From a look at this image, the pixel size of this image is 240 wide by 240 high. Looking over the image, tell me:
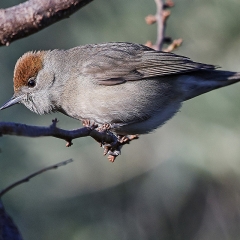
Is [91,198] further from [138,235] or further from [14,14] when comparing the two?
[14,14]

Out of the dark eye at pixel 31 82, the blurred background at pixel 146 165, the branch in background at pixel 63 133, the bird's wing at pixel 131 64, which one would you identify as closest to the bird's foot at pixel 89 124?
the branch in background at pixel 63 133

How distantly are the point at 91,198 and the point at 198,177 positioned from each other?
4.95 ft

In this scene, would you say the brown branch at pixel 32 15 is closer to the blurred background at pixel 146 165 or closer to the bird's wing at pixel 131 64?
the bird's wing at pixel 131 64

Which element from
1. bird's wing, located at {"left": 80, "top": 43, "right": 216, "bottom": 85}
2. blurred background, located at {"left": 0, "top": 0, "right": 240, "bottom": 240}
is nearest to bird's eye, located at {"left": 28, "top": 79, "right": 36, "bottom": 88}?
bird's wing, located at {"left": 80, "top": 43, "right": 216, "bottom": 85}

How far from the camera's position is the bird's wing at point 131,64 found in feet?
17.2

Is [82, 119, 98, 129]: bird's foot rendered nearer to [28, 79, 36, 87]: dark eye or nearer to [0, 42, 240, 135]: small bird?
[0, 42, 240, 135]: small bird

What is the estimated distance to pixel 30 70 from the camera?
5.32 meters

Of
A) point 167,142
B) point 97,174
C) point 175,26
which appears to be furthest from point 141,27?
point 97,174

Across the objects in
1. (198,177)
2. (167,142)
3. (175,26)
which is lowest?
(198,177)

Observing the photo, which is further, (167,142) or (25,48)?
(25,48)

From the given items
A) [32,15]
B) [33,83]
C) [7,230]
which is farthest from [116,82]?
[7,230]

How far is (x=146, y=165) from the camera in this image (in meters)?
7.21

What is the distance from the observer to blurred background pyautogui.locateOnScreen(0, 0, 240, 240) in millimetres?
6895

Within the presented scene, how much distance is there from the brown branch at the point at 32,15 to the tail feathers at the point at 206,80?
1.94m
